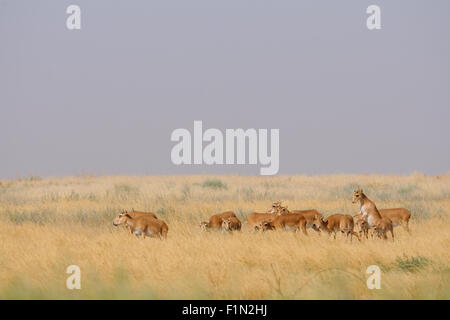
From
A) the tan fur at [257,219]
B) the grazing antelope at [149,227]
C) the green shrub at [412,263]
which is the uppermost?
the tan fur at [257,219]

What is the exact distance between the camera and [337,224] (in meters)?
17.2

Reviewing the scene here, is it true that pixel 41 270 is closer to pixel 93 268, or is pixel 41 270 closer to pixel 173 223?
pixel 93 268

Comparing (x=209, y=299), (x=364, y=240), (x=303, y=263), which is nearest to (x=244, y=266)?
(x=303, y=263)

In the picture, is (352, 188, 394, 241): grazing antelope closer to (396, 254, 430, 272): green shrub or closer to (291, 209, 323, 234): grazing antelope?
(291, 209, 323, 234): grazing antelope

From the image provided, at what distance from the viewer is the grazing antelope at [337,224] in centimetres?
1678

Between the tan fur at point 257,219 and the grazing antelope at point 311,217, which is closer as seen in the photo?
the grazing antelope at point 311,217

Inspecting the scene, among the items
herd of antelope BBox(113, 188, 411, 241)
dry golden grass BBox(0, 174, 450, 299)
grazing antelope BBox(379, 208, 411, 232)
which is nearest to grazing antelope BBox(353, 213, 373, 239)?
herd of antelope BBox(113, 188, 411, 241)

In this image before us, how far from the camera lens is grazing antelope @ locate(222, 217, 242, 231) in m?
18.0

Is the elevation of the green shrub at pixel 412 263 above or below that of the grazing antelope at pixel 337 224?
below

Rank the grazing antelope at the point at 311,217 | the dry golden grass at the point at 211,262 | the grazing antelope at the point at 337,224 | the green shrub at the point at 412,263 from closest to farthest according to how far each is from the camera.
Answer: the dry golden grass at the point at 211,262 < the green shrub at the point at 412,263 < the grazing antelope at the point at 337,224 < the grazing antelope at the point at 311,217

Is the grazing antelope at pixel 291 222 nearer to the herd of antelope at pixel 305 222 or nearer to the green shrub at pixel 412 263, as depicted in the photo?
the herd of antelope at pixel 305 222

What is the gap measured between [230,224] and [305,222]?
203 cm

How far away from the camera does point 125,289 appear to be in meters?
10.3

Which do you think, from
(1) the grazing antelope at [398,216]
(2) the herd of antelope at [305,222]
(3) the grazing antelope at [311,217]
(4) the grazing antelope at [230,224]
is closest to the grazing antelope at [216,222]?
(2) the herd of antelope at [305,222]
